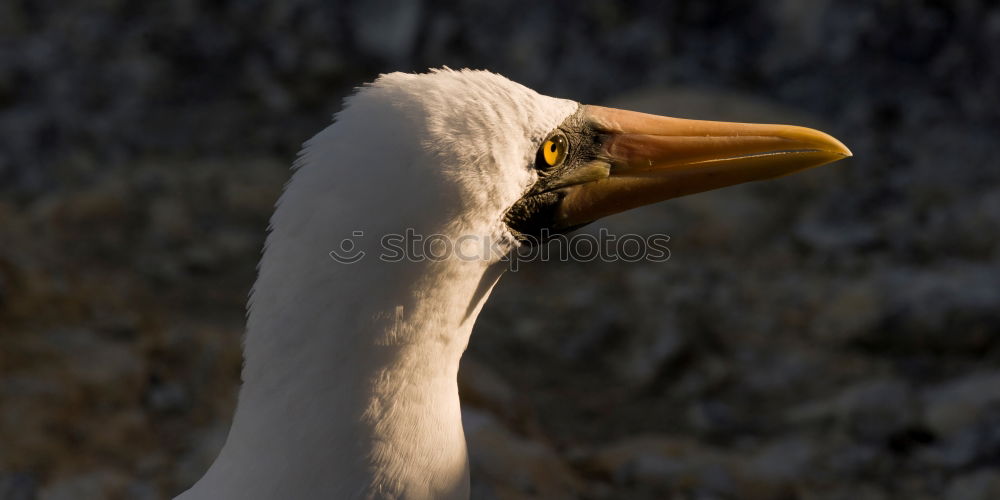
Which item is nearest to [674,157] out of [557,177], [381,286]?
[557,177]

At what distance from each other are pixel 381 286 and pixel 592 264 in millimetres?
4176

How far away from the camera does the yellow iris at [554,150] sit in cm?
264

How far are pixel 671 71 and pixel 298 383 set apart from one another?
18.6ft

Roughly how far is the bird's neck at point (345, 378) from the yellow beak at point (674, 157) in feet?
1.95

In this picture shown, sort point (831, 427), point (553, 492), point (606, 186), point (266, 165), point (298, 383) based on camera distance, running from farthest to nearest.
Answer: point (266, 165)
point (831, 427)
point (553, 492)
point (606, 186)
point (298, 383)

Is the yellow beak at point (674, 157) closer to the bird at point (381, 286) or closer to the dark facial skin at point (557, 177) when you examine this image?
the dark facial skin at point (557, 177)

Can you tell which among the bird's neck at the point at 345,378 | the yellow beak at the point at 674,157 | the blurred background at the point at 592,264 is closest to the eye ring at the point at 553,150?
the yellow beak at the point at 674,157

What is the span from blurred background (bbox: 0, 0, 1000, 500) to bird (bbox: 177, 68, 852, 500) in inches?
60.8

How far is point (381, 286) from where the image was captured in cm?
224

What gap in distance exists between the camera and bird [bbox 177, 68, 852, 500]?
2211mm

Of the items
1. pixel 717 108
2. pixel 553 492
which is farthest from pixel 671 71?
pixel 553 492

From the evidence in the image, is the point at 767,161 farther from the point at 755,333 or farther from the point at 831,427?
the point at 755,333

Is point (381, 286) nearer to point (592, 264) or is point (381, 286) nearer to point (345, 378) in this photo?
point (345, 378)

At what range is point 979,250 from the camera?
18.9ft
